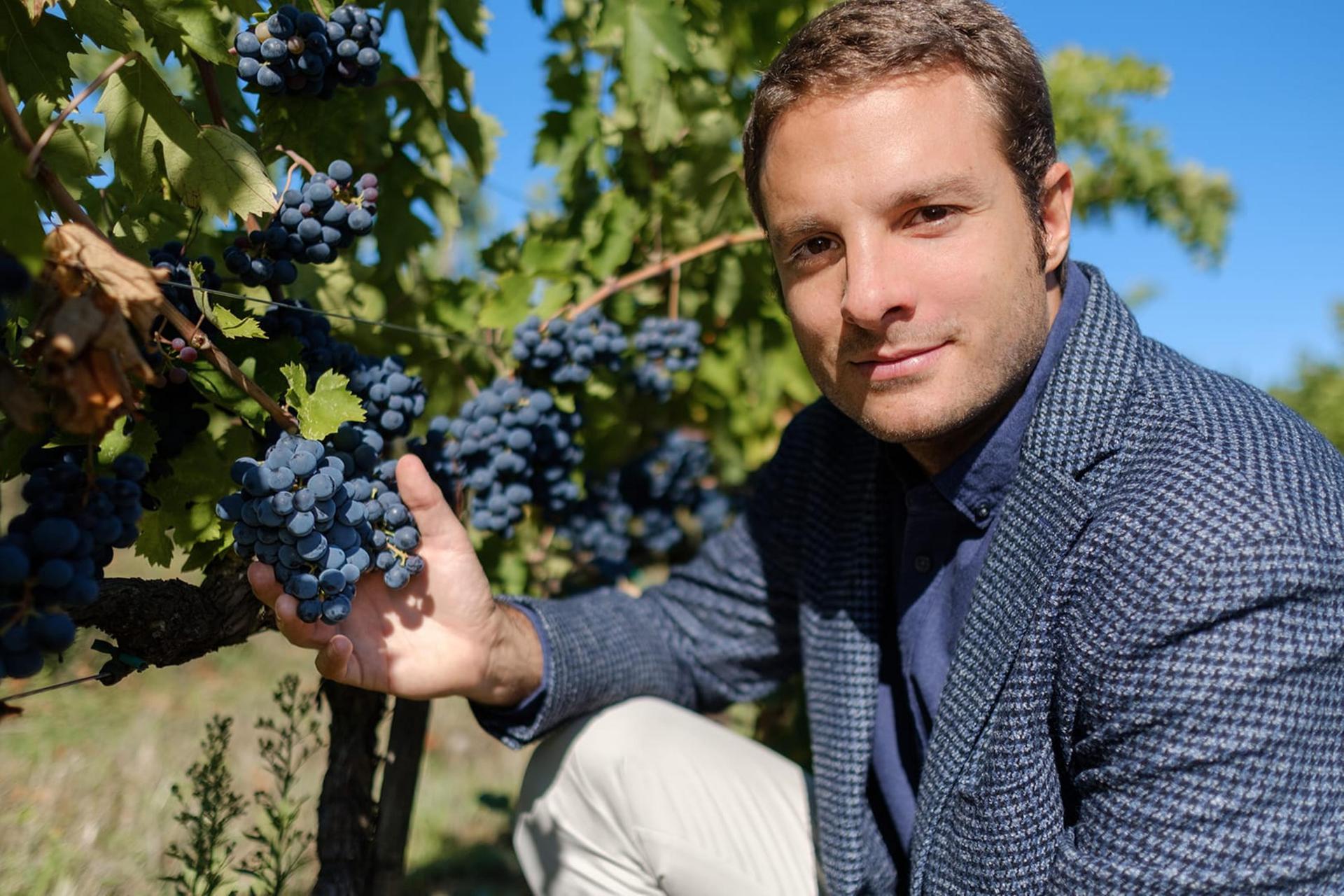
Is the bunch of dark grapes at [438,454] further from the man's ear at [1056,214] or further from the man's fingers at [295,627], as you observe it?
the man's ear at [1056,214]

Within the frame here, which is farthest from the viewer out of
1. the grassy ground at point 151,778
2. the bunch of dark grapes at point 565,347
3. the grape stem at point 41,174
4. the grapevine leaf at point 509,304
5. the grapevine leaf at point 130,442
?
the grassy ground at point 151,778

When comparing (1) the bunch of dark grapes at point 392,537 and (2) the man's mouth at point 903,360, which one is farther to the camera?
(2) the man's mouth at point 903,360

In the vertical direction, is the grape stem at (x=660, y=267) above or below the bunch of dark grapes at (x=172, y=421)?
above

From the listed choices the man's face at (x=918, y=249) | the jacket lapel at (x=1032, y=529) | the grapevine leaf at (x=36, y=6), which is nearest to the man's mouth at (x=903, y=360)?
the man's face at (x=918, y=249)

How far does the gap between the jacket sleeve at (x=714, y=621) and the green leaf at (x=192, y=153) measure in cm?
110

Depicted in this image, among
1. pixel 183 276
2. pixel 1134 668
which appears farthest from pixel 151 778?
pixel 1134 668

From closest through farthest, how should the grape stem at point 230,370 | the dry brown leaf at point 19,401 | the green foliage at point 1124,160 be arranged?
1. the dry brown leaf at point 19,401
2. the grape stem at point 230,370
3. the green foliage at point 1124,160

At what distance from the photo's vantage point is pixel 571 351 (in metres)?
2.52

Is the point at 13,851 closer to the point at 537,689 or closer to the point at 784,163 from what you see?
the point at 537,689

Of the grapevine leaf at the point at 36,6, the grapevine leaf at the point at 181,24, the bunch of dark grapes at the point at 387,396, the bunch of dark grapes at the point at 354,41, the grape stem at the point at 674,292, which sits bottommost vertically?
the bunch of dark grapes at the point at 387,396

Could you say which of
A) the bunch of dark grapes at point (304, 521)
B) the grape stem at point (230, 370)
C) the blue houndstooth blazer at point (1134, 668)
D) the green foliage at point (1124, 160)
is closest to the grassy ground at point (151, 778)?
the bunch of dark grapes at point (304, 521)

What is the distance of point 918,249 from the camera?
6.05 feet

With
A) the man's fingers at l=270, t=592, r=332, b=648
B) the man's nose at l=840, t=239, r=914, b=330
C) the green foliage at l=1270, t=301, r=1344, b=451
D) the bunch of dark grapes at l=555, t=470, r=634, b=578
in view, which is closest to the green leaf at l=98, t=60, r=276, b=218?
the man's fingers at l=270, t=592, r=332, b=648

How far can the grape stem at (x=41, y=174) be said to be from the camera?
1.19m
